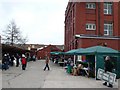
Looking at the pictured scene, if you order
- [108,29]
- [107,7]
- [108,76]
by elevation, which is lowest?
[108,76]

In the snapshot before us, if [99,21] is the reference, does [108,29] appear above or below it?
below

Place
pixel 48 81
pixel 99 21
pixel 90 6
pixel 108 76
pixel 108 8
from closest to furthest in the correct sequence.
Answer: pixel 108 76, pixel 48 81, pixel 99 21, pixel 90 6, pixel 108 8

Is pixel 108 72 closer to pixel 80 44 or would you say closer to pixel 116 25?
pixel 80 44

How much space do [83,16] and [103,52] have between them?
66.6ft

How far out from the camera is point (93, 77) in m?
21.3

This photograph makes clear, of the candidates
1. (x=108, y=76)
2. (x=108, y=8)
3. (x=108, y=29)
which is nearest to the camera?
(x=108, y=76)

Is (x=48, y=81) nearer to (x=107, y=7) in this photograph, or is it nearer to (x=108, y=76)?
(x=108, y=76)

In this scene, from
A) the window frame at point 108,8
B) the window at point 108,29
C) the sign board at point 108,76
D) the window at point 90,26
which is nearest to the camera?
the sign board at point 108,76

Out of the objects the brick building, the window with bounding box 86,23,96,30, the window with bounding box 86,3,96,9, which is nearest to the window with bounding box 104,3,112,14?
the brick building

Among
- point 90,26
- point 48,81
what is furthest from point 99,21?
point 48,81

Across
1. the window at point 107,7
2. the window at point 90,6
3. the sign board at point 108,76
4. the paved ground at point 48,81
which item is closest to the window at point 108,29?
the window at point 107,7

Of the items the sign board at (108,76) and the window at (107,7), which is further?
the window at (107,7)

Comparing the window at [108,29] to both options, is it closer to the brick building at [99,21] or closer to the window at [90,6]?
the brick building at [99,21]

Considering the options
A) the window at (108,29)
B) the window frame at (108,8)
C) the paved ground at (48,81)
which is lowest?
the paved ground at (48,81)
